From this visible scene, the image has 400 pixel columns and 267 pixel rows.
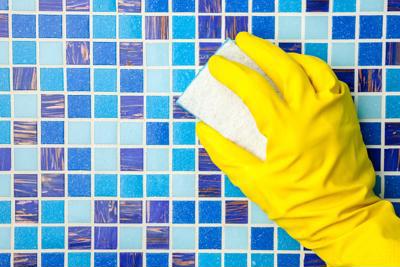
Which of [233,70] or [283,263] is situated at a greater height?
[233,70]

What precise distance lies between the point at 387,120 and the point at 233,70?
14.2 inches

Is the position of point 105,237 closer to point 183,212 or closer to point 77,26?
point 183,212

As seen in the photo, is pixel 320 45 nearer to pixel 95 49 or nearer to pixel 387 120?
pixel 387 120

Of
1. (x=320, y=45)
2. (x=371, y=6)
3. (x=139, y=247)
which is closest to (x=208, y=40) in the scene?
(x=320, y=45)

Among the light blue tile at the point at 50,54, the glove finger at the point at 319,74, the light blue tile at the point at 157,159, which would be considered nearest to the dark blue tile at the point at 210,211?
the light blue tile at the point at 157,159

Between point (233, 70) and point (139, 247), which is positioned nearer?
point (233, 70)

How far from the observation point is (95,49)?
993mm

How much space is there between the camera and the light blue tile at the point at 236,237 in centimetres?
102

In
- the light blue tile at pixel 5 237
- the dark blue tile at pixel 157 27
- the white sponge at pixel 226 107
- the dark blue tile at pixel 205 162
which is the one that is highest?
the dark blue tile at pixel 157 27

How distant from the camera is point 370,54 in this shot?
1.00m

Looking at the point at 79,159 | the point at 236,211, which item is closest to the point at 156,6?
the point at 79,159

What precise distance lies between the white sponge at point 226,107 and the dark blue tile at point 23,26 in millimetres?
343

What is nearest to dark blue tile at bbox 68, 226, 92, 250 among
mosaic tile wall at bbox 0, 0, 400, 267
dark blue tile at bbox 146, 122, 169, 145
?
mosaic tile wall at bbox 0, 0, 400, 267

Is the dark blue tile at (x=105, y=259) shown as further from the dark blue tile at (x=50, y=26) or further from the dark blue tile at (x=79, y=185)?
the dark blue tile at (x=50, y=26)
